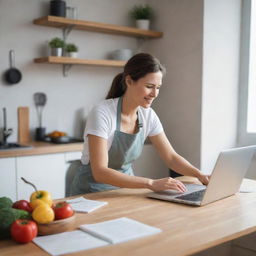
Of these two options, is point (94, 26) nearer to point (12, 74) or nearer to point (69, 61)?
point (69, 61)

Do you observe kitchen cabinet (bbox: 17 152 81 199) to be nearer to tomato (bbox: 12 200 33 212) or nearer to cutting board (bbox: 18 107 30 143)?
cutting board (bbox: 18 107 30 143)

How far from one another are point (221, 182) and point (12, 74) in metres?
2.28

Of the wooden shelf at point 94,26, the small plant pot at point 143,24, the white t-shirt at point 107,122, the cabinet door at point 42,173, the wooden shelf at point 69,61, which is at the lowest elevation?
the cabinet door at point 42,173

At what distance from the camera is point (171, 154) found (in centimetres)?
229

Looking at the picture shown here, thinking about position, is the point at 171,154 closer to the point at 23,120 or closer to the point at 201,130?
the point at 201,130

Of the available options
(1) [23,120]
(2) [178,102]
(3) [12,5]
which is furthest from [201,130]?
(3) [12,5]

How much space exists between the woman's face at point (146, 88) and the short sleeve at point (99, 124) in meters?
0.20

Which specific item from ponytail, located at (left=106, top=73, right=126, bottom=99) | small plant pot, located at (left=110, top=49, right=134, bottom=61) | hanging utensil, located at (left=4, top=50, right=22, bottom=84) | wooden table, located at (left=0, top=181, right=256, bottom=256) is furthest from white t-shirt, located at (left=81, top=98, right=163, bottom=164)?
small plant pot, located at (left=110, top=49, right=134, bottom=61)

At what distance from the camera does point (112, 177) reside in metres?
1.88

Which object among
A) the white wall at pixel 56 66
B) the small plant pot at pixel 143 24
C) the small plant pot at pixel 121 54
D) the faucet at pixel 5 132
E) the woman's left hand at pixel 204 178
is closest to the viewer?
the woman's left hand at pixel 204 178

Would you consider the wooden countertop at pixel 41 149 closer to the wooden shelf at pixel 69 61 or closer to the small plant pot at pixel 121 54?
the wooden shelf at pixel 69 61

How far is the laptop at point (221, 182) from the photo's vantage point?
5.34 ft

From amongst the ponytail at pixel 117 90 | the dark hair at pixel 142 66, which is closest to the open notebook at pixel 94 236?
the dark hair at pixel 142 66

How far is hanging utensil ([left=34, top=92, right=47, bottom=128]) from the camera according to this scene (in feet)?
11.6
